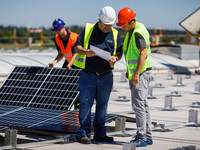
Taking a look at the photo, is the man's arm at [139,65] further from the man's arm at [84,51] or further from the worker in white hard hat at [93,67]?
the man's arm at [84,51]

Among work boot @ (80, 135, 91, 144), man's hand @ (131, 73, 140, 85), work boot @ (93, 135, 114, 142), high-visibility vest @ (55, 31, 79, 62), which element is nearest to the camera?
man's hand @ (131, 73, 140, 85)

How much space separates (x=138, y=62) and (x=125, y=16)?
667 millimetres

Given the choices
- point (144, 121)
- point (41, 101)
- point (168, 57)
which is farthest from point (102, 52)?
point (168, 57)

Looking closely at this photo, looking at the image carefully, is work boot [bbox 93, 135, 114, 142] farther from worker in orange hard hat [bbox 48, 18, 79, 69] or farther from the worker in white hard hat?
worker in orange hard hat [bbox 48, 18, 79, 69]

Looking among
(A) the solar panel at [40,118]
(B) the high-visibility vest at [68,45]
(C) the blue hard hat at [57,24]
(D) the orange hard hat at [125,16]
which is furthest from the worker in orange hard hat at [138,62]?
(B) the high-visibility vest at [68,45]

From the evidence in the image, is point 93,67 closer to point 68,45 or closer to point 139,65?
point 139,65

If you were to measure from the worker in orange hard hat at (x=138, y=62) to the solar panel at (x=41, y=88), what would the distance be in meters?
2.13

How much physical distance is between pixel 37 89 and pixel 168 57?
17563mm

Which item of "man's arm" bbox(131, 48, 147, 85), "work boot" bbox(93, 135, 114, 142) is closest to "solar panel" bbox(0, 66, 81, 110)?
"work boot" bbox(93, 135, 114, 142)

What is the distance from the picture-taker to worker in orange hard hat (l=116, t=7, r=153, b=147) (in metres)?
6.45

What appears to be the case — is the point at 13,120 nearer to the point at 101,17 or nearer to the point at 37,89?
the point at 37,89

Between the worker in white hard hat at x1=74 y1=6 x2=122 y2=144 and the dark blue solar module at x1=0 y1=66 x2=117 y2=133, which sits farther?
the dark blue solar module at x1=0 y1=66 x2=117 y2=133

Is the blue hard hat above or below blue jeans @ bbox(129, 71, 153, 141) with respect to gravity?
above

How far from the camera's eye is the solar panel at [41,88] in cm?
870
